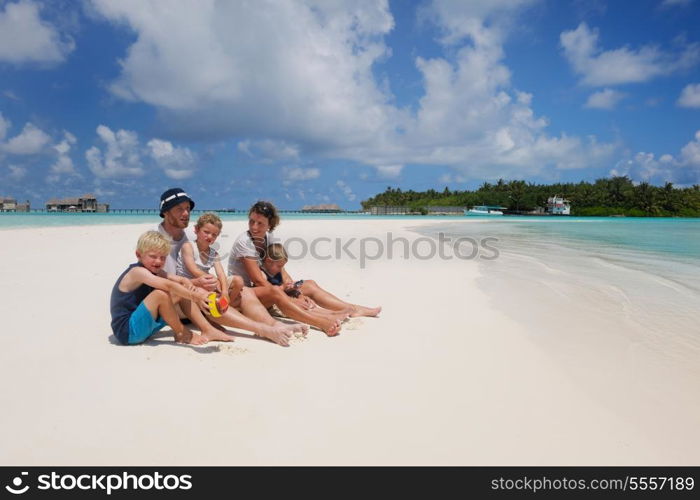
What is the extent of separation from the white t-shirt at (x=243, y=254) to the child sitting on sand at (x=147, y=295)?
86 cm

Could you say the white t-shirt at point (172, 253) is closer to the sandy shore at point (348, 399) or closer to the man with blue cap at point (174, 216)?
the man with blue cap at point (174, 216)

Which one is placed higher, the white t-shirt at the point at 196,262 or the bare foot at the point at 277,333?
the white t-shirt at the point at 196,262

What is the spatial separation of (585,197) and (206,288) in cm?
12692

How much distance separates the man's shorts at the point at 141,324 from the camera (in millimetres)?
3475

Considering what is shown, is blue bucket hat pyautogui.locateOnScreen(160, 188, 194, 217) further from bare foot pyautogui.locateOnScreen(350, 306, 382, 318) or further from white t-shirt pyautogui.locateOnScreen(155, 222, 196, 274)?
bare foot pyautogui.locateOnScreen(350, 306, 382, 318)

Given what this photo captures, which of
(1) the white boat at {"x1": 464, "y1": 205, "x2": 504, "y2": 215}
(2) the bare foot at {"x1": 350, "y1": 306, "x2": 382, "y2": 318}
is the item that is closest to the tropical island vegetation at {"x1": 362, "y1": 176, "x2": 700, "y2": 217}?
(1) the white boat at {"x1": 464, "y1": 205, "x2": 504, "y2": 215}

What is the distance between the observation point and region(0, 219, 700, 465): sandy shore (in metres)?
2.07

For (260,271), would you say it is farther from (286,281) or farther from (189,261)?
(189,261)

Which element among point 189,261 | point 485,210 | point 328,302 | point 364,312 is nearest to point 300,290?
point 328,302

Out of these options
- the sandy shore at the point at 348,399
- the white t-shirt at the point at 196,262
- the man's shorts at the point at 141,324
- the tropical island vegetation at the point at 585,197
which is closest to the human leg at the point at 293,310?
the sandy shore at the point at 348,399

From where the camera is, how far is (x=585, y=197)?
111 metres

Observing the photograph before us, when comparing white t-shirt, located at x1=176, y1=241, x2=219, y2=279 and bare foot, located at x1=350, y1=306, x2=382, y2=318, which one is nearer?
white t-shirt, located at x1=176, y1=241, x2=219, y2=279

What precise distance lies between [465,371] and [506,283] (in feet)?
14.3
